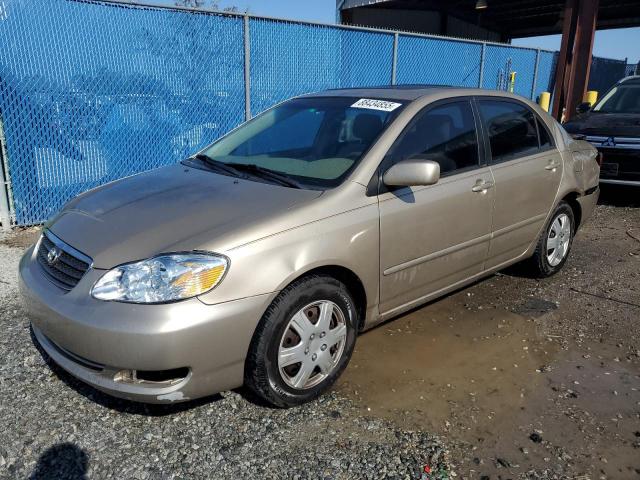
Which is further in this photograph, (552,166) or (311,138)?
(552,166)

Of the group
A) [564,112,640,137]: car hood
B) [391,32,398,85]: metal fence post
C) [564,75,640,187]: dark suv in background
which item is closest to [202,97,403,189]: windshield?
[564,75,640,187]: dark suv in background

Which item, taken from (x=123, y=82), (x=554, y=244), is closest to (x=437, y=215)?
(x=554, y=244)

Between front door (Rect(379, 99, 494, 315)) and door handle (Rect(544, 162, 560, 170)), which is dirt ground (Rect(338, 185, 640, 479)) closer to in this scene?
front door (Rect(379, 99, 494, 315))

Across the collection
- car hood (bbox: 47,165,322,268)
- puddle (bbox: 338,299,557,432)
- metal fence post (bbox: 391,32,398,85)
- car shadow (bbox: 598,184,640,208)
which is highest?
metal fence post (bbox: 391,32,398,85)

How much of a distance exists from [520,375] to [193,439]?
1945 mm

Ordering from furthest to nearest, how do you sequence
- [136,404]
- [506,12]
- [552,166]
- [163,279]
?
[506,12]
[552,166]
[136,404]
[163,279]

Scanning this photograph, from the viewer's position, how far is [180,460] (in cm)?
246

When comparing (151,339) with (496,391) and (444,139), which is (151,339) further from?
(444,139)

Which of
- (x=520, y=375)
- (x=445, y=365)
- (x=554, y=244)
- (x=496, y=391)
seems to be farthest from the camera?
(x=554, y=244)

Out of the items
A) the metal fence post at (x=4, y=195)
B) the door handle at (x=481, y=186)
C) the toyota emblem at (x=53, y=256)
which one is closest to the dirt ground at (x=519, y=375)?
the door handle at (x=481, y=186)

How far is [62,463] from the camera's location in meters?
2.43

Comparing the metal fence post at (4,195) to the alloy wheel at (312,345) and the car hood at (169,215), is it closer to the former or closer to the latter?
the car hood at (169,215)

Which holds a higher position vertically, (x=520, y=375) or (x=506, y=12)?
(x=506, y=12)

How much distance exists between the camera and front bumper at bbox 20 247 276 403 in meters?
2.32
